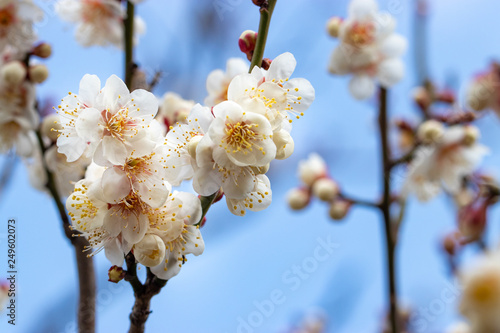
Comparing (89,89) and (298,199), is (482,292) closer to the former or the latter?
(89,89)

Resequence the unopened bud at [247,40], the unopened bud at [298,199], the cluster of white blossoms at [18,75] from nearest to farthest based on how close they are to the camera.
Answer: the unopened bud at [247,40] < the cluster of white blossoms at [18,75] < the unopened bud at [298,199]

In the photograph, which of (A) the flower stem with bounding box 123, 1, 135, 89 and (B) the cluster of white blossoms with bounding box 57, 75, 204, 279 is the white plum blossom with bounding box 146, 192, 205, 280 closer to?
(B) the cluster of white blossoms with bounding box 57, 75, 204, 279

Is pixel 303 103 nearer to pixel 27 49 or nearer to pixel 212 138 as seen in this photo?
pixel 212 138

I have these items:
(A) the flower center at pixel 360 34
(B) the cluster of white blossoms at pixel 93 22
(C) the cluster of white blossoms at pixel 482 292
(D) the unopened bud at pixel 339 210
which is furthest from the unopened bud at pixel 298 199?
(C) the cluster of white blossoms at pixel 482 292

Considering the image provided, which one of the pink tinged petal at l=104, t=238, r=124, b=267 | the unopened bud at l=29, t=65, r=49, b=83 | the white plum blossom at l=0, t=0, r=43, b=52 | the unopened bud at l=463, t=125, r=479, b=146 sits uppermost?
the unopened bud at l=463, t=125, r=479, b=146

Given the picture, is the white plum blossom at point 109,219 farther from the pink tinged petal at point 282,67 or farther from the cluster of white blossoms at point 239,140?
the pink tinged petal at point 282,67

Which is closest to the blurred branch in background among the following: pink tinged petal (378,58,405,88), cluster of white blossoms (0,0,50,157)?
cluster of white blossoms (0,0,50,157)
